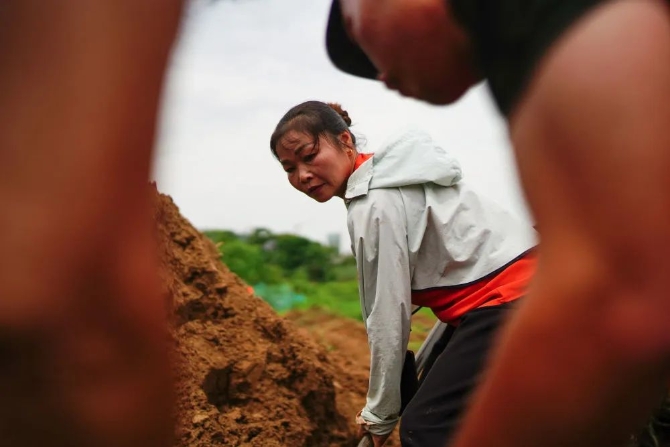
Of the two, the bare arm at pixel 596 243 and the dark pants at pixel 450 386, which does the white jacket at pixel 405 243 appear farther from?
the bare arm at pixel 596 243

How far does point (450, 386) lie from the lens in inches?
86.7

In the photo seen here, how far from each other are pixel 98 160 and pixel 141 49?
104 millimetres

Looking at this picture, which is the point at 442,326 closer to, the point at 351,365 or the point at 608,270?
the point at 351,365

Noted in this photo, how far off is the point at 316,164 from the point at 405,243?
0.50 metres

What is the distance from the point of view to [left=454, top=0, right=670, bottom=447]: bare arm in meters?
0.65

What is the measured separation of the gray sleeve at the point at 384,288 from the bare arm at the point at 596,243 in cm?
161

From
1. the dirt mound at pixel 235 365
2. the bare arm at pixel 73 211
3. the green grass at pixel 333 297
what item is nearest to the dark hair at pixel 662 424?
the dirt mound at pixel 235 365

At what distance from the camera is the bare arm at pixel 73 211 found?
2.02 feet

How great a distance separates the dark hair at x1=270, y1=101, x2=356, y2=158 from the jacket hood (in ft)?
0.79

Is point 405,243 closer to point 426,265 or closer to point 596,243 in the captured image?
point 426,265

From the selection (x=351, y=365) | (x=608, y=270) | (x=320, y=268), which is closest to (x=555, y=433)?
(x=608, y=270)

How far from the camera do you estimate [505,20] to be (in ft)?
2.61

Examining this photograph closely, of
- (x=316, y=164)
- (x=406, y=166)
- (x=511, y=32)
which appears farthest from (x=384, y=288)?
(x=511, y=32)

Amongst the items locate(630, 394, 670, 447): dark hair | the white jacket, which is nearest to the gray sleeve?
the white jacket
